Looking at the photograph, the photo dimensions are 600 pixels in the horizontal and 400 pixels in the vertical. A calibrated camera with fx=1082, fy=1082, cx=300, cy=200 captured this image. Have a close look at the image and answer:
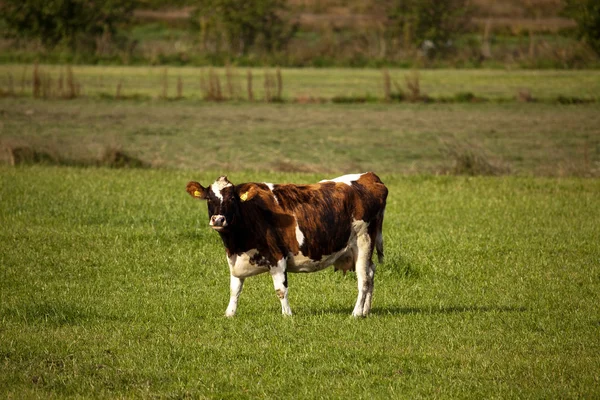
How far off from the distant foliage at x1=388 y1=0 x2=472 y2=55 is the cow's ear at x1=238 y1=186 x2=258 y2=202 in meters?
61.1

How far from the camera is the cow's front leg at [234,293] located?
11.3 meters

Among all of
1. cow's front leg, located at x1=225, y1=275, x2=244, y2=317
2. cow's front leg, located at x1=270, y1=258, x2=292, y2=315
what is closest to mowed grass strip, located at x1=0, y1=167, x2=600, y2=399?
cow's front leg, located at x1=225, y1=275, x2=244, y2=317

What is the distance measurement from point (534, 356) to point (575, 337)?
0.93 meters

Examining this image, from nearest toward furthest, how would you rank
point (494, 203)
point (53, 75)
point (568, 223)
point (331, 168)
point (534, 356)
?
1. point (534, 356)
2. point (568, 223)
3. point (494, 203)
4. point (331, 168)
5. point (53, 75)

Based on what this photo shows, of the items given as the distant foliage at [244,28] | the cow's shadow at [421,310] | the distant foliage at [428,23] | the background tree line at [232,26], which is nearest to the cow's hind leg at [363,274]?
the cow's shadow at [421,310]

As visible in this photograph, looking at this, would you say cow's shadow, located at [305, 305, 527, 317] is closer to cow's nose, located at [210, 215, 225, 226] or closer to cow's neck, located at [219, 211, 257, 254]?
cow's neck, located at [219, 211, 257, 254]

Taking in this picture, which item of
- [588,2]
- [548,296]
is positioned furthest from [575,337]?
[588,2]

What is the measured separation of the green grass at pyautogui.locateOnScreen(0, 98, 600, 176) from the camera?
1138 inches

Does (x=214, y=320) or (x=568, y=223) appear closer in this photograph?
(x=214, y=320)

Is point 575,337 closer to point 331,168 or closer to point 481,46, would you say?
point 331,168

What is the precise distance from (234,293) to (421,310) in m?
2.17

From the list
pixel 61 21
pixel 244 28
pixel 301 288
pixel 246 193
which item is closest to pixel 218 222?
pixel 246 193

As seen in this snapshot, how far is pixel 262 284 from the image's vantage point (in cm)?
1363

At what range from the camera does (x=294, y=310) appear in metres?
12.0
